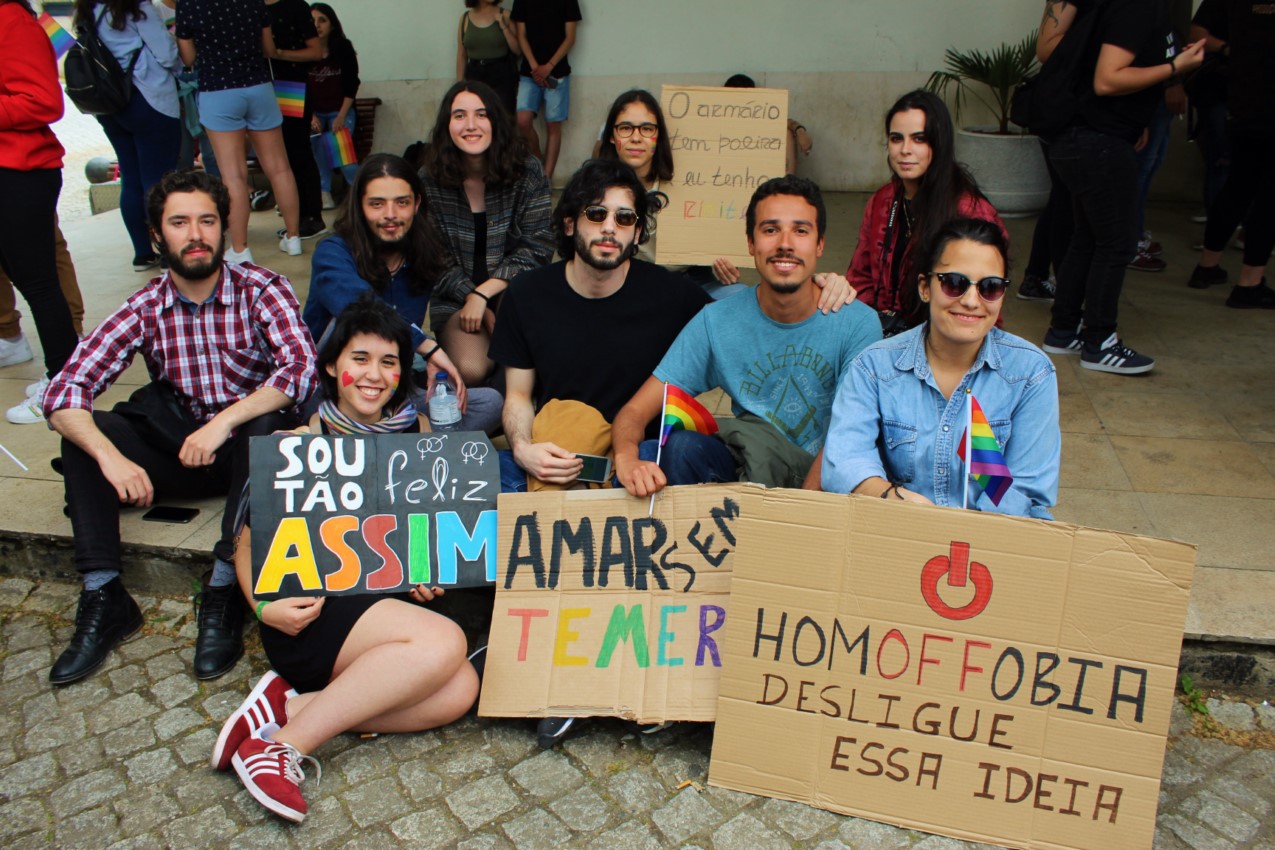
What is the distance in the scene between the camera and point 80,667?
3.37 metres

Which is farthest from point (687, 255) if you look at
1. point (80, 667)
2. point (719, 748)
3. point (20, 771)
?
point (20, 771)

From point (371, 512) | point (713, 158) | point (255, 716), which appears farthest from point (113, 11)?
point (255, 716)

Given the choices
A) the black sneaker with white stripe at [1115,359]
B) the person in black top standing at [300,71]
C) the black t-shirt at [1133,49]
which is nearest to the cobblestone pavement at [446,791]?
the black sneaker with white stripe at [1115,359]

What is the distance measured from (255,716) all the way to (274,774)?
267mm

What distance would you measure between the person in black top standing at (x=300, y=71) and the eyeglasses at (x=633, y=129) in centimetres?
328

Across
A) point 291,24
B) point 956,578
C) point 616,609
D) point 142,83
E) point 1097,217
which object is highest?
point 291,24

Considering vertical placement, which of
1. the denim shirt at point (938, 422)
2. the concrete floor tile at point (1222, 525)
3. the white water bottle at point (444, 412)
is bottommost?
the concrete floor tile at point (1222, 525)

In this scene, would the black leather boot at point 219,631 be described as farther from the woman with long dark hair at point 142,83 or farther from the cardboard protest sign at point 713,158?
the woman with long dark hair at point 142,83

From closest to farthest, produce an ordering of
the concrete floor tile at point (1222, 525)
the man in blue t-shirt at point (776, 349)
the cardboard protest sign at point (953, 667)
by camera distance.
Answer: the cardboard protest sign at point (953, 667) → the man in blue t-shirt at point (776, 349) → the concrete floor tile at point (1222, 525)

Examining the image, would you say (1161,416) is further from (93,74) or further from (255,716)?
(93,74)

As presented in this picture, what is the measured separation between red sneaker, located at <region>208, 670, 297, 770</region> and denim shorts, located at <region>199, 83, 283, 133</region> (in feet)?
13.4

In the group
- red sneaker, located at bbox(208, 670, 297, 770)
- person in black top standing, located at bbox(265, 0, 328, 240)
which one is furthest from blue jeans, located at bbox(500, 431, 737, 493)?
person in black top standing, located at bbox(265, 0, 328, 240)

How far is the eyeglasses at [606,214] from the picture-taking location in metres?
3.45

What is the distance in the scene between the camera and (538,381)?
3.71 meters
